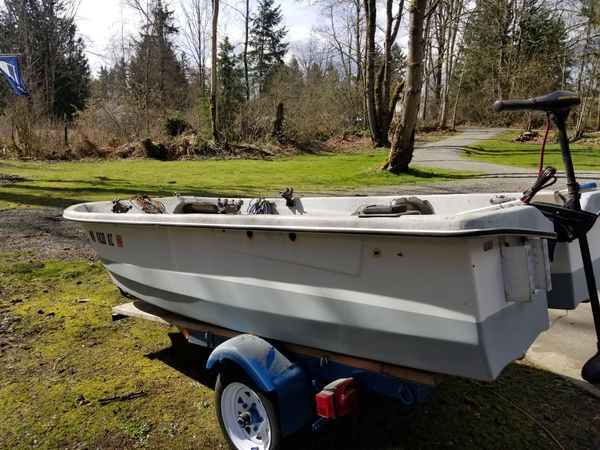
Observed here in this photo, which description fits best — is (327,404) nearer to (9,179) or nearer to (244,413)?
(244,413)

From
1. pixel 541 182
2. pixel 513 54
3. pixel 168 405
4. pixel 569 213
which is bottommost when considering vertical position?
pixel 168 405

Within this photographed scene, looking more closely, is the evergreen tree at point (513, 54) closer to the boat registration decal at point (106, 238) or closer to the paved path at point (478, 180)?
the paved path at point (478, 180)

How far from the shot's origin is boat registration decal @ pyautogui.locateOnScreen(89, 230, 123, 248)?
11.2 ft

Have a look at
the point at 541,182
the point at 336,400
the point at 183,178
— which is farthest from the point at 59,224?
the point at 541,182

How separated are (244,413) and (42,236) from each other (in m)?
5.46

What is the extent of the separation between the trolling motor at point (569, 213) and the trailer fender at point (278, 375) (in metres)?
1.43

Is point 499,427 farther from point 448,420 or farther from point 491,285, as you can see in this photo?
point 491,285

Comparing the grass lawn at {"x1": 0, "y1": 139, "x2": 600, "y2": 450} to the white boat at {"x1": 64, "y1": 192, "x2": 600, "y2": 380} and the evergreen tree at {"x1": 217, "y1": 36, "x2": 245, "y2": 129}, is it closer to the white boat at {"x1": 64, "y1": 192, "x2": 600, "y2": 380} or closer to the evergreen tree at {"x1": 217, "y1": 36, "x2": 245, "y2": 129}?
the white boat at {"x1": 64, "y1": 192, "x2": 600, "y2": 380}

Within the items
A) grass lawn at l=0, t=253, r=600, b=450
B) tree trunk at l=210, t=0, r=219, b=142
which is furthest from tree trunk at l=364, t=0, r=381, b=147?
grass lawn at l=0, t=253, r=600, b=450

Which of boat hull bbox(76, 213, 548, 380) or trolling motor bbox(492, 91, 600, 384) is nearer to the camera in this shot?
boat hull bbox(76, 213, 548, 380)

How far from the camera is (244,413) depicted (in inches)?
101

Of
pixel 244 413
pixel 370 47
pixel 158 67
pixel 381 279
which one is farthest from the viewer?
pixel 158 67

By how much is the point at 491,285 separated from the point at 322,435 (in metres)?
1.35

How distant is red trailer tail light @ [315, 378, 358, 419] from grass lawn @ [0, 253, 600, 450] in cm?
51
